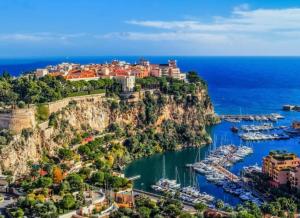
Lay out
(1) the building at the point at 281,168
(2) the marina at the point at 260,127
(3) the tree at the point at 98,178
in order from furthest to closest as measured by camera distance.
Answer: (2) the marina at the point at 260,127, (1) the building at the point at 281,168, (3) the tree at the point at 98,178

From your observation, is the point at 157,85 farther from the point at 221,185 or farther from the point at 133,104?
the point at 221,185

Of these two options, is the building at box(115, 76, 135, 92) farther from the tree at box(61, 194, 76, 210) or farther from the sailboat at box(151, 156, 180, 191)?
the tree at box(61, 194, 76, 210)

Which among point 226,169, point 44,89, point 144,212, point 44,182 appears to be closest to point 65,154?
point 44,182

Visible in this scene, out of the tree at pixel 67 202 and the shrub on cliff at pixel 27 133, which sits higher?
the shrub on cliff at pixel 27 133

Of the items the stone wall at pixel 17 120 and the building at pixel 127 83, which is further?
the building at pixel 127 83

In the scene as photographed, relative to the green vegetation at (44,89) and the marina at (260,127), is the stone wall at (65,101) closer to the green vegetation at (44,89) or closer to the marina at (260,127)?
the green vegetation at (44,89)

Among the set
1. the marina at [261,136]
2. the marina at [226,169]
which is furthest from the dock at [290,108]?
the marina at [226,169]

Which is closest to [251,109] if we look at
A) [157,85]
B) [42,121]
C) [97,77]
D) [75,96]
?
[157,85]
